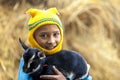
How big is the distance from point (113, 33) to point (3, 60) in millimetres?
1927

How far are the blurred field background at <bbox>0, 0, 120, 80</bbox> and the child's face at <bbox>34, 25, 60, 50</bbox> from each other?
A: 6.36ft

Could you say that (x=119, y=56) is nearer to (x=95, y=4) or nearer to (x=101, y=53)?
(x=101, y=53)

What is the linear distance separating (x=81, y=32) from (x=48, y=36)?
9.48 feet

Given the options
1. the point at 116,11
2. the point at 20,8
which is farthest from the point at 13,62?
the point at 116,11

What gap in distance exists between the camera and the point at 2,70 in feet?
15.2

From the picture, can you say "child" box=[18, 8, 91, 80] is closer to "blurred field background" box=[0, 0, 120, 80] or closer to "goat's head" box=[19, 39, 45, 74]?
"goat's head" box=[19, 39, 45, 74]

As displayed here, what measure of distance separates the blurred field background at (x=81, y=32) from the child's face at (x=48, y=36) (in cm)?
194

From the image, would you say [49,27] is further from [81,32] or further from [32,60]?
[81,32]

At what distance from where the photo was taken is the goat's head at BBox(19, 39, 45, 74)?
248 cm

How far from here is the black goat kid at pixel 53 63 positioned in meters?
2.49

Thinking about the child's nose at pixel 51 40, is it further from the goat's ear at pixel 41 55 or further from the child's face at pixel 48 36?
the goat's ear at pixel 41 55

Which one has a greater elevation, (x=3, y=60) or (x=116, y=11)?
(x=116, y=11)

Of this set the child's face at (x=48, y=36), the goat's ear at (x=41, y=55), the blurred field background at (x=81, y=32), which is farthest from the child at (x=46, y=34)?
the blurred field background at (x=81, y=32)

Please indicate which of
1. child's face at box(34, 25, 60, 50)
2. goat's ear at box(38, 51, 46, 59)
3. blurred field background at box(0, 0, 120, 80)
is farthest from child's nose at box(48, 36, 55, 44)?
blurred field background at box(0, 0, 120, 80)
